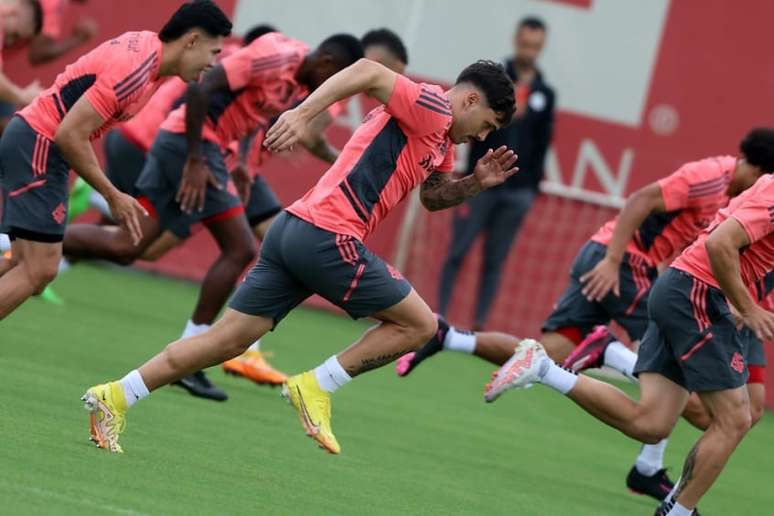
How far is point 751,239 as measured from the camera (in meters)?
7.20

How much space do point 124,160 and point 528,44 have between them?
5.21 metres

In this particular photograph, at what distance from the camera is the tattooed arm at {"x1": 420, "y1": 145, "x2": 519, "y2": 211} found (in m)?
7.38

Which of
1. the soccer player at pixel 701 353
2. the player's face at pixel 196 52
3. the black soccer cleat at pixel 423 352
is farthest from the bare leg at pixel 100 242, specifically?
the soccer player at pixel 701 353

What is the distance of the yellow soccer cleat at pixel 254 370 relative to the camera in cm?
1031

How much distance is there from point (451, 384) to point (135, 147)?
320 centimetres

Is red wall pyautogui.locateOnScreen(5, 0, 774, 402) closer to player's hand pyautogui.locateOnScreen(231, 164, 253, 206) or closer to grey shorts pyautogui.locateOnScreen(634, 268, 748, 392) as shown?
player's hand pyautogui.locateOnScreen(231, 164, 253, 206)

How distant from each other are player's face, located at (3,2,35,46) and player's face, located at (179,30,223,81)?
4.49 metres

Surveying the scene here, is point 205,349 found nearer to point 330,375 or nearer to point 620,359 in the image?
point 330,375

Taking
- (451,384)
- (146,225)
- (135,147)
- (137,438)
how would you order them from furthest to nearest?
1. (451,384)
2. (135,147)
3. (146,225)
4. (137,438)

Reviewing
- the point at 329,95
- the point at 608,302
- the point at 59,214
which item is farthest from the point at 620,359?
the point at 329,95

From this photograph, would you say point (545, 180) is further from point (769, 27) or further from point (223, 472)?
point (223, 472)

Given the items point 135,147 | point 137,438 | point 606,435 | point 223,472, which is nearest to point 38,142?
point 137,438

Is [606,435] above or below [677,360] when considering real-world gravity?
below

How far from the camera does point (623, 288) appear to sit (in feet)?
32.3
